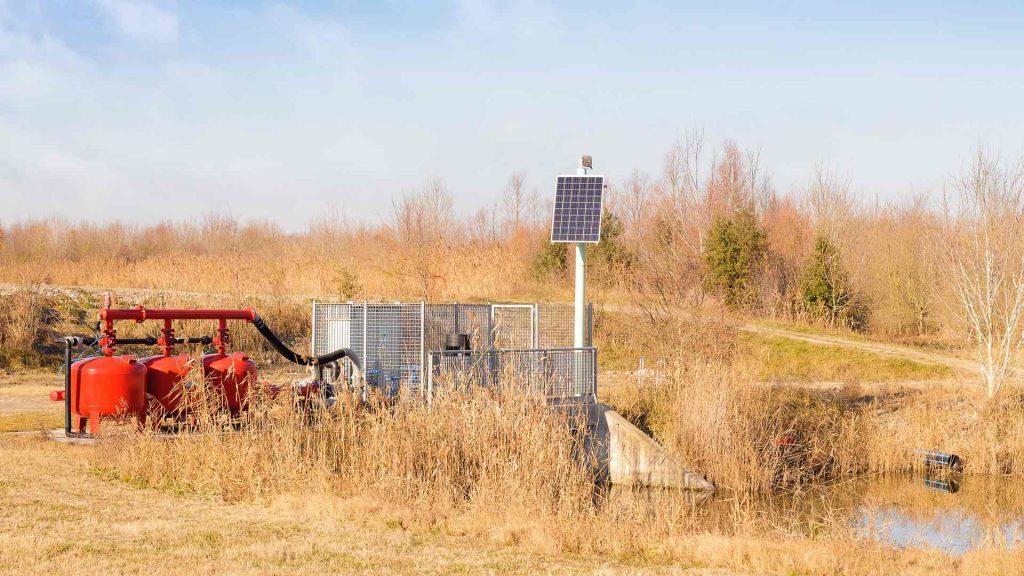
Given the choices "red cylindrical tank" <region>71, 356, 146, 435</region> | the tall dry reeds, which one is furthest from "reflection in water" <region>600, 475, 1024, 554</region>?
"red cylindrical tank" <region>71, 356, 146, 435</region>

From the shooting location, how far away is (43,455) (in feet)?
42.1

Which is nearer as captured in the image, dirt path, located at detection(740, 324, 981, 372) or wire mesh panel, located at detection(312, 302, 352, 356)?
wire mesh panel, located at detection(312, 302, 352, 356)

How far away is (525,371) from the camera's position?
14.1 metres

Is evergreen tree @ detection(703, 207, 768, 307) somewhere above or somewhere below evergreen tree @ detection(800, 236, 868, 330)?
above

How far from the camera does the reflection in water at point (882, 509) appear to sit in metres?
11.9

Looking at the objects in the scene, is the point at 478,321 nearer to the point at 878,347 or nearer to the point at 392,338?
the point at 392,338

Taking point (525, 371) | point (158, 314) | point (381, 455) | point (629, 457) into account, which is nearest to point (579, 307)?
point (525, 371)

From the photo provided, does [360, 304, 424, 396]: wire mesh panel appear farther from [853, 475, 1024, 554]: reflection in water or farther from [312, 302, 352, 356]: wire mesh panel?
[853, 475, 1024, 554]: reflection in water

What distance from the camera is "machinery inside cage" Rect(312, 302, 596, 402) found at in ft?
47.5

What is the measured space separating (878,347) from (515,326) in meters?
14.4

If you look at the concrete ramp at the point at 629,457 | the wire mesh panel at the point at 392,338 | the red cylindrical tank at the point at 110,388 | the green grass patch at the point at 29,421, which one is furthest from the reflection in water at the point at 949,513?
the green grass patch at the point at 29,421

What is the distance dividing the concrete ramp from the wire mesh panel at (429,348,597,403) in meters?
0.43

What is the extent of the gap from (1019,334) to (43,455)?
18.7m

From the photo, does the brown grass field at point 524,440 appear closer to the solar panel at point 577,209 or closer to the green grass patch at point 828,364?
the green grass patch at point 828,364
